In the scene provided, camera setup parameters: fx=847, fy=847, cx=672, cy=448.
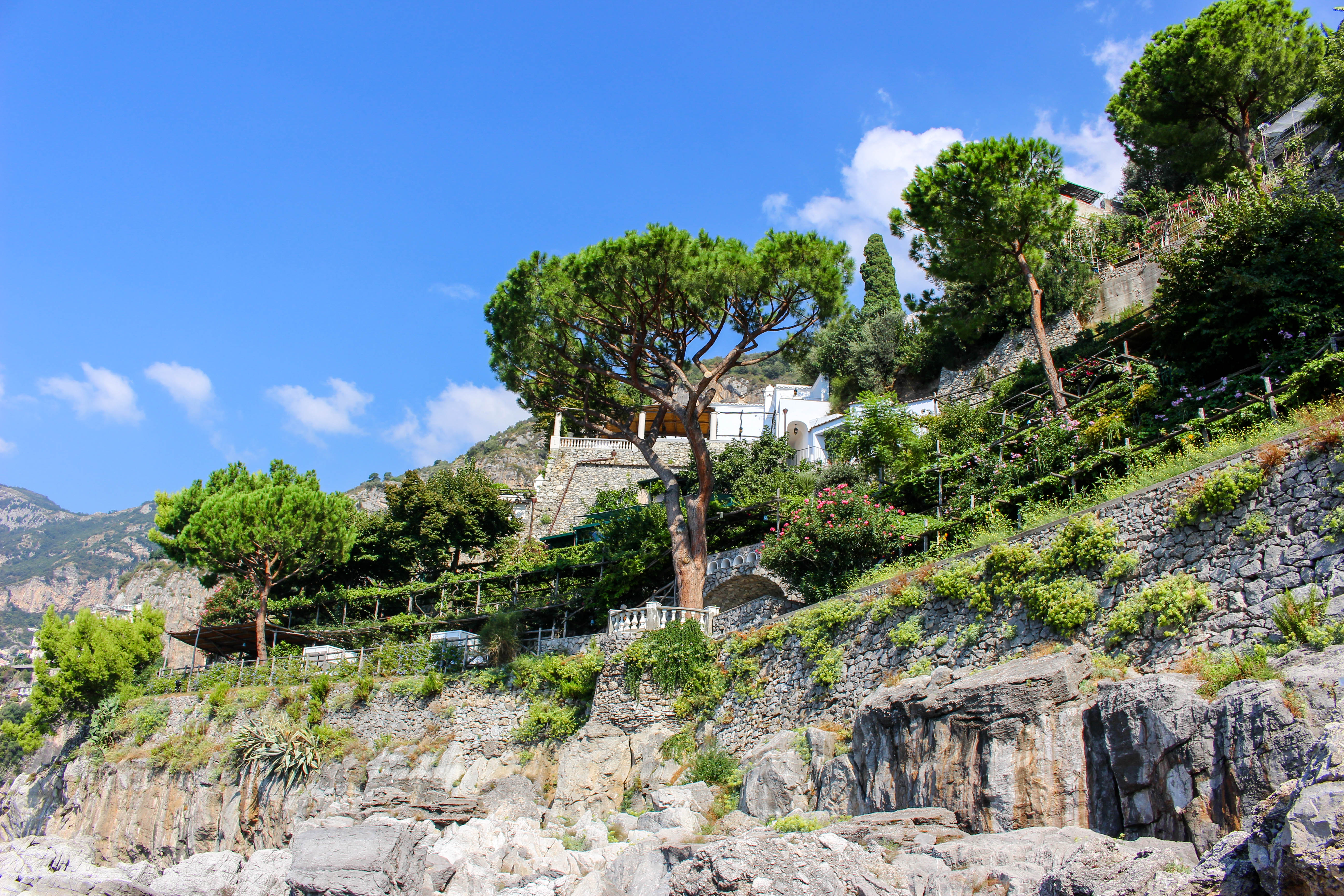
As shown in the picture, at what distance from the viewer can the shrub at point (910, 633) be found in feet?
40.3

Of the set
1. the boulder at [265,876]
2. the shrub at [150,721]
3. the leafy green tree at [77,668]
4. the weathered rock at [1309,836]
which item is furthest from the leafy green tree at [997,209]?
Result: the leafy green tree at [77,668]

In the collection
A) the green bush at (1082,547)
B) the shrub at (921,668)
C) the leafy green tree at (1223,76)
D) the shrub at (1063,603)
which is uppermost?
the leafy green tree at (1223,76)

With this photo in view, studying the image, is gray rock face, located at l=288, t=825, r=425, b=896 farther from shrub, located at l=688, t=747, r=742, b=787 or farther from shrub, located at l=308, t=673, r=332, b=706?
shrub, located at l=308, t=673, r=332, b=706

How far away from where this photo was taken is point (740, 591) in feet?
68.4

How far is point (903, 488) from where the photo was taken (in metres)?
17.8

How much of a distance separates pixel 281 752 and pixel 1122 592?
1845 centimetres

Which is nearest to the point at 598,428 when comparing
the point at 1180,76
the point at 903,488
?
the point at 903,488

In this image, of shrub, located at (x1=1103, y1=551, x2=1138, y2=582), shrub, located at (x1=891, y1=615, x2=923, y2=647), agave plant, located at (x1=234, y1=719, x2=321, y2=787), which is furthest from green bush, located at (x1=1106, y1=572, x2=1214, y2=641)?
agave plant, located at (x1=234, y1=719, x2=321, y2=787)

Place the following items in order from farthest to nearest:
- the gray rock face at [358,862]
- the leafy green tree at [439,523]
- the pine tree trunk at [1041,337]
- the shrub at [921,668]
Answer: the leafy green tree at [439,523], the pine tree trunk at [1041,337], the shrub at [921,668], the gray rock face at [358,862]

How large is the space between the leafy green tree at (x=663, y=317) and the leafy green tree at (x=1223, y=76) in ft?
38.8

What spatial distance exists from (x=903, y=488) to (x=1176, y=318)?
626 centimetres

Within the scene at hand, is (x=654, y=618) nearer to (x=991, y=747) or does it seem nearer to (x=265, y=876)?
(x=265, y=876)

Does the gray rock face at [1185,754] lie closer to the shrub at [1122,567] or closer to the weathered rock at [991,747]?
the weathered rock at [991,747]

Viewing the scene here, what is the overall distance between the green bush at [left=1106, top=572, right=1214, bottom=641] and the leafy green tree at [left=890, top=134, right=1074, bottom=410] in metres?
9.43
